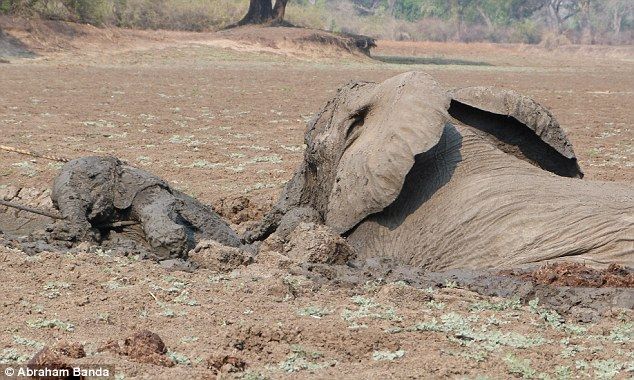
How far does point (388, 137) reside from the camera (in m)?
6.46

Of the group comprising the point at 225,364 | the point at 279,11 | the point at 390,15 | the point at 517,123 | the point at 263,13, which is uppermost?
the point at 517,123

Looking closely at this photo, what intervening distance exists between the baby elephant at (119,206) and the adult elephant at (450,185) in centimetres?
51

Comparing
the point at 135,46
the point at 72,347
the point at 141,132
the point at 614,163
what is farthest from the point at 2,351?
the point at 135,46

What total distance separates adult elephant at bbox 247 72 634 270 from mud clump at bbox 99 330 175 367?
7.11ft

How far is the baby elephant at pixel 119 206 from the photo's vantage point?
681cm

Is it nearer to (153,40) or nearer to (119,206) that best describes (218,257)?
(119,206)

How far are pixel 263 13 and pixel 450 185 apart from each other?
1599 inches

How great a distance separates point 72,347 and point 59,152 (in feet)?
26.5

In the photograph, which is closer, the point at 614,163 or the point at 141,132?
the point at 614,163

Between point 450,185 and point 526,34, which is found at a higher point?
point 450,185

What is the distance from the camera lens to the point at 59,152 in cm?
1226

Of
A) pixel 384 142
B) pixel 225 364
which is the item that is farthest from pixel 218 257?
pixel 225 364

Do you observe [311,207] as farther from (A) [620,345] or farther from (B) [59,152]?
(B) [59,152]

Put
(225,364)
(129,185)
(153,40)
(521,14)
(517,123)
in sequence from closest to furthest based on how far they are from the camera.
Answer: (225,364), (517,123), (129,185), (153,40), (521,14)
